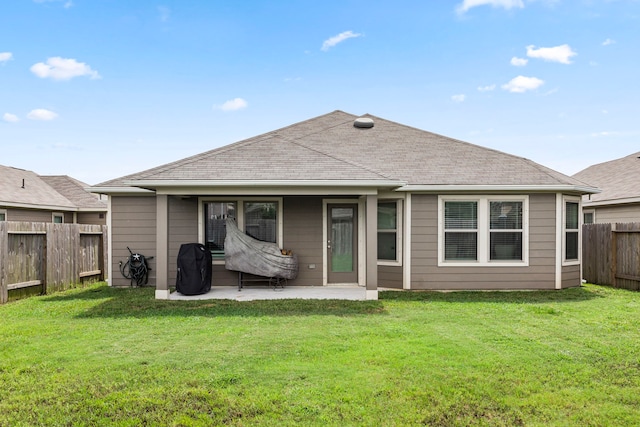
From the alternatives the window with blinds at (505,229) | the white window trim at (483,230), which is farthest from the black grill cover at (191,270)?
the window with blinds at (505,229)

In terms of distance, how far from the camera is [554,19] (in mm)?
11695

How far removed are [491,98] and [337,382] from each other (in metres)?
13.4

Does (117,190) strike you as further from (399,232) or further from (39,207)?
(39,207)

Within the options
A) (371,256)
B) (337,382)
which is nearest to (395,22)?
(371,256)

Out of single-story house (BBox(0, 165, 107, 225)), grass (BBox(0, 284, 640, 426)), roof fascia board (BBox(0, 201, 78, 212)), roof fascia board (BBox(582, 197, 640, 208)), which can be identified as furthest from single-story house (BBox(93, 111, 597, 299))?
roof fascia board (BBox(0, 201, 78, 212))

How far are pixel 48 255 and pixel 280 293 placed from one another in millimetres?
5322

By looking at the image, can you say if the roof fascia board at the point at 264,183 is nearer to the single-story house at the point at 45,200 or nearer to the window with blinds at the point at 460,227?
the window with blinds at the point at 460,227

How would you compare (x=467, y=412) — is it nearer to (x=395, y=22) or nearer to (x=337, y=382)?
(x=337, y=382)

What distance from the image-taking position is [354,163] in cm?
964

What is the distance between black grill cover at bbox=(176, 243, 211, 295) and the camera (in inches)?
361

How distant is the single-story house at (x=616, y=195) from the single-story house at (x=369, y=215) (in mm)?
4216

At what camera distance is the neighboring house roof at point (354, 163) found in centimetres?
840

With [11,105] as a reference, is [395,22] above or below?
above

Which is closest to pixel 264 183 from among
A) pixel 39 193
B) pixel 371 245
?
pixel 371 245
